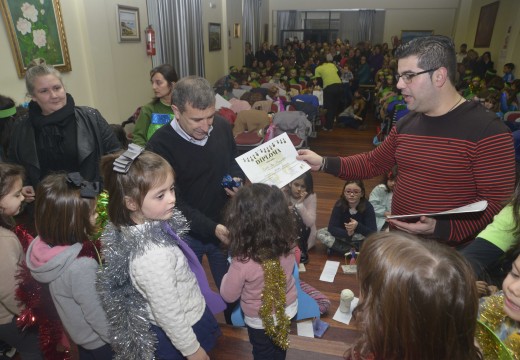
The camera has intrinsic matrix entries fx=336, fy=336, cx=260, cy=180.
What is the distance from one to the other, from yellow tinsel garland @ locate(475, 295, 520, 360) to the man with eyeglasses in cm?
49

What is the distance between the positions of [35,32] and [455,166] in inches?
160

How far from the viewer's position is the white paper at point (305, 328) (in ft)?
7.56

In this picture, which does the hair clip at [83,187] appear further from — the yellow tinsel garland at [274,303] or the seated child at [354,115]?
the seated child at [354,115]

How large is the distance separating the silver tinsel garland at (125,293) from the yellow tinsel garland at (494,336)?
3.40 feet

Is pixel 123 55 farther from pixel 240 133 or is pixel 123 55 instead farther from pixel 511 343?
pixel 511 343

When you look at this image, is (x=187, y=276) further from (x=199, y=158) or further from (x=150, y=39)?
(x=150, y=39)

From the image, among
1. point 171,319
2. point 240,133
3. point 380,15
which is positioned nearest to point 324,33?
point 380,15

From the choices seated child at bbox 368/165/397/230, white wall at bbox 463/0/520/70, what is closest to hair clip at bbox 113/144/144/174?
seated child at bbox 368/165/397/230

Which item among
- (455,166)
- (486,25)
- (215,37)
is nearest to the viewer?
(455,166)

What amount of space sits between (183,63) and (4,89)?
3.96 meters

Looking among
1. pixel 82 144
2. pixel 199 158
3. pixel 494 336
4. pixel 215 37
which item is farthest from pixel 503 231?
pixel 215 37

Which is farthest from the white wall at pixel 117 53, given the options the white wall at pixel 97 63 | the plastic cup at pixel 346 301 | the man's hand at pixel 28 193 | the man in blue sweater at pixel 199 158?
the plastic cup at pixel 346 301

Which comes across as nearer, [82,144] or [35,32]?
[82,144]

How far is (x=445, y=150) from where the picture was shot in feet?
4.90
